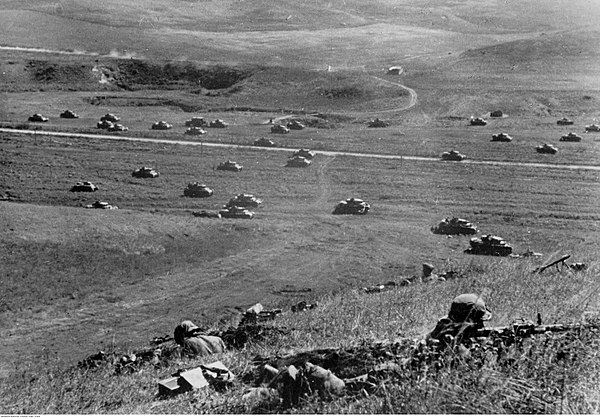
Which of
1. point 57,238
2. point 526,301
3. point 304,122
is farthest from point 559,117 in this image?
point 526,301

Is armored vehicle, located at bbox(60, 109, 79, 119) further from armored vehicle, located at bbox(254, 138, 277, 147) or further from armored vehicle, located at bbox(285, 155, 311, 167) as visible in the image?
armored vehicle, located at bbox(285, 155, 311, 167)

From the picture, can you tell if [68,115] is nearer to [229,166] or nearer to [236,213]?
[229,166]

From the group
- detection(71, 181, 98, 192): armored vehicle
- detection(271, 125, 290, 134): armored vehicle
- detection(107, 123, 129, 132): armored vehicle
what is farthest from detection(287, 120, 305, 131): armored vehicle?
detection(71, 181, 98, 192): armored vehicle

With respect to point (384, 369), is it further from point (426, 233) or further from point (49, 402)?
point (426, 233)

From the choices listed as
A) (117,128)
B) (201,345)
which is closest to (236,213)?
(201,345)

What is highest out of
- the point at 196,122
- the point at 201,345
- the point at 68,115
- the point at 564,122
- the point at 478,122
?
the point at 201,345

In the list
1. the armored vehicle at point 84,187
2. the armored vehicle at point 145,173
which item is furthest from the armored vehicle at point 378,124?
the armored vehicle at point 84,187
